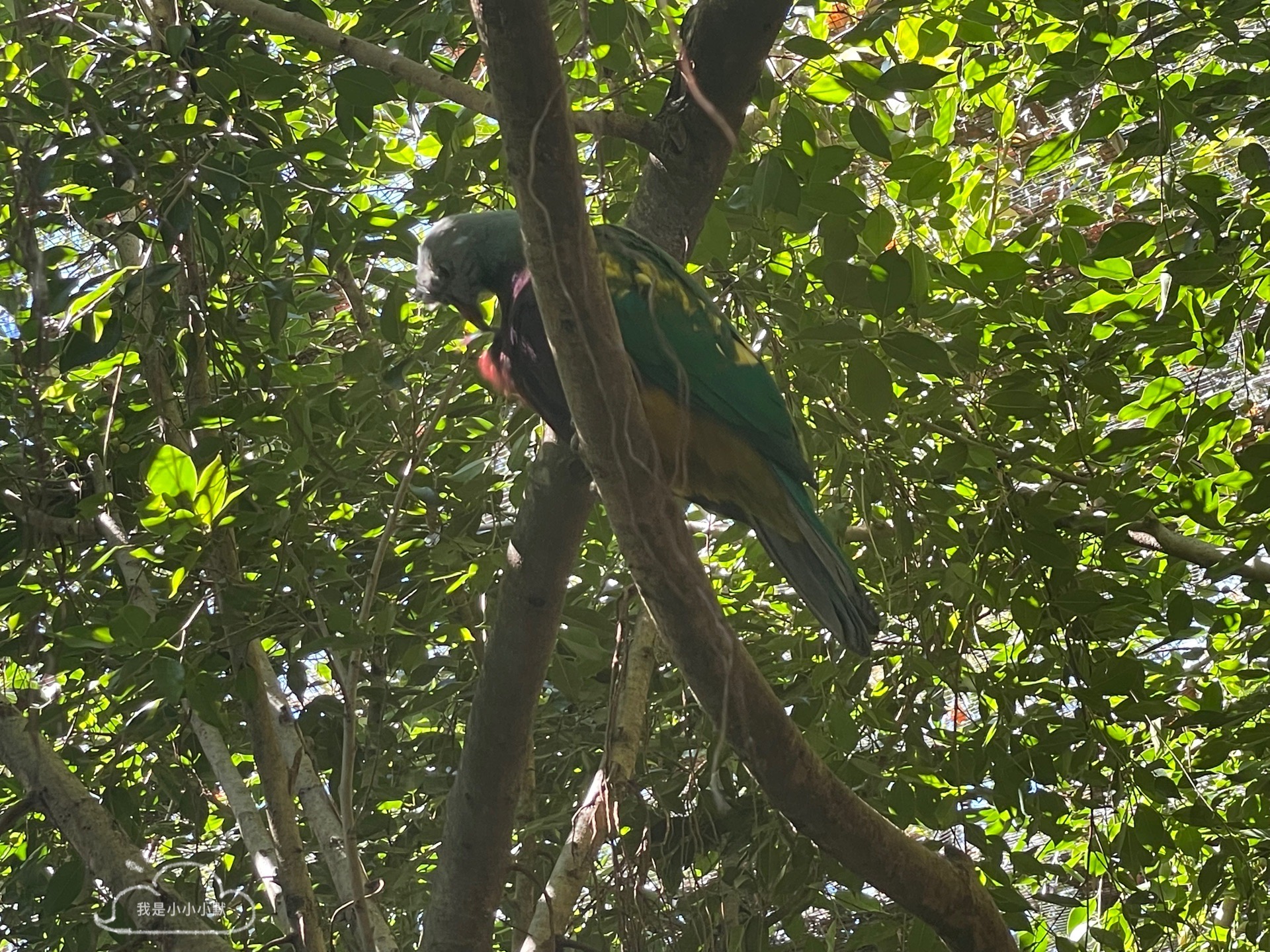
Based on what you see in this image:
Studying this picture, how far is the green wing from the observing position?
2.00 meters

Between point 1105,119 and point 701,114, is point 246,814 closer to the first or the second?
point 701,114

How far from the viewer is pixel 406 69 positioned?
1674 millimetres

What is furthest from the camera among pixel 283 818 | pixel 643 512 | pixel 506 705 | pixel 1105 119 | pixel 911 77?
pixel 1105 119

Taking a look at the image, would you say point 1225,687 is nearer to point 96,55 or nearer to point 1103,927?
point 1103,927

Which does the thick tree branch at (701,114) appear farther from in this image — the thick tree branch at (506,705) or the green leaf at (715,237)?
the thick tree branch at (506,705)

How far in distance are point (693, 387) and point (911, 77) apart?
0.64 metres

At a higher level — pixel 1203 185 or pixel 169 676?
pixel 1203 185

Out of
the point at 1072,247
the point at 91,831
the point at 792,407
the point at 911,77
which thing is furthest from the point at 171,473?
the point at 1072,247

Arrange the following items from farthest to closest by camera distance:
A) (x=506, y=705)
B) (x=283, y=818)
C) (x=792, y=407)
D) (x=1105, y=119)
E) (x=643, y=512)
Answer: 1. (x=792, y=407)
2. (x=1105, y=119)
3. (x=283, y=818)
4. (x=506, y=705)
5. (x=643, y=512)

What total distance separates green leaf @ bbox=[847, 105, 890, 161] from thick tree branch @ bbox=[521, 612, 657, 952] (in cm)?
85

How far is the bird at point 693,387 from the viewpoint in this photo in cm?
189

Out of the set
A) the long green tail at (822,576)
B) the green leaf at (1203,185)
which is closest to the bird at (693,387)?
the long green tail at (822,576)

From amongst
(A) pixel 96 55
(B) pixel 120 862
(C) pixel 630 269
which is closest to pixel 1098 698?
(C) pixel 630 269

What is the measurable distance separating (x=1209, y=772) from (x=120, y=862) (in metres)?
2.02
